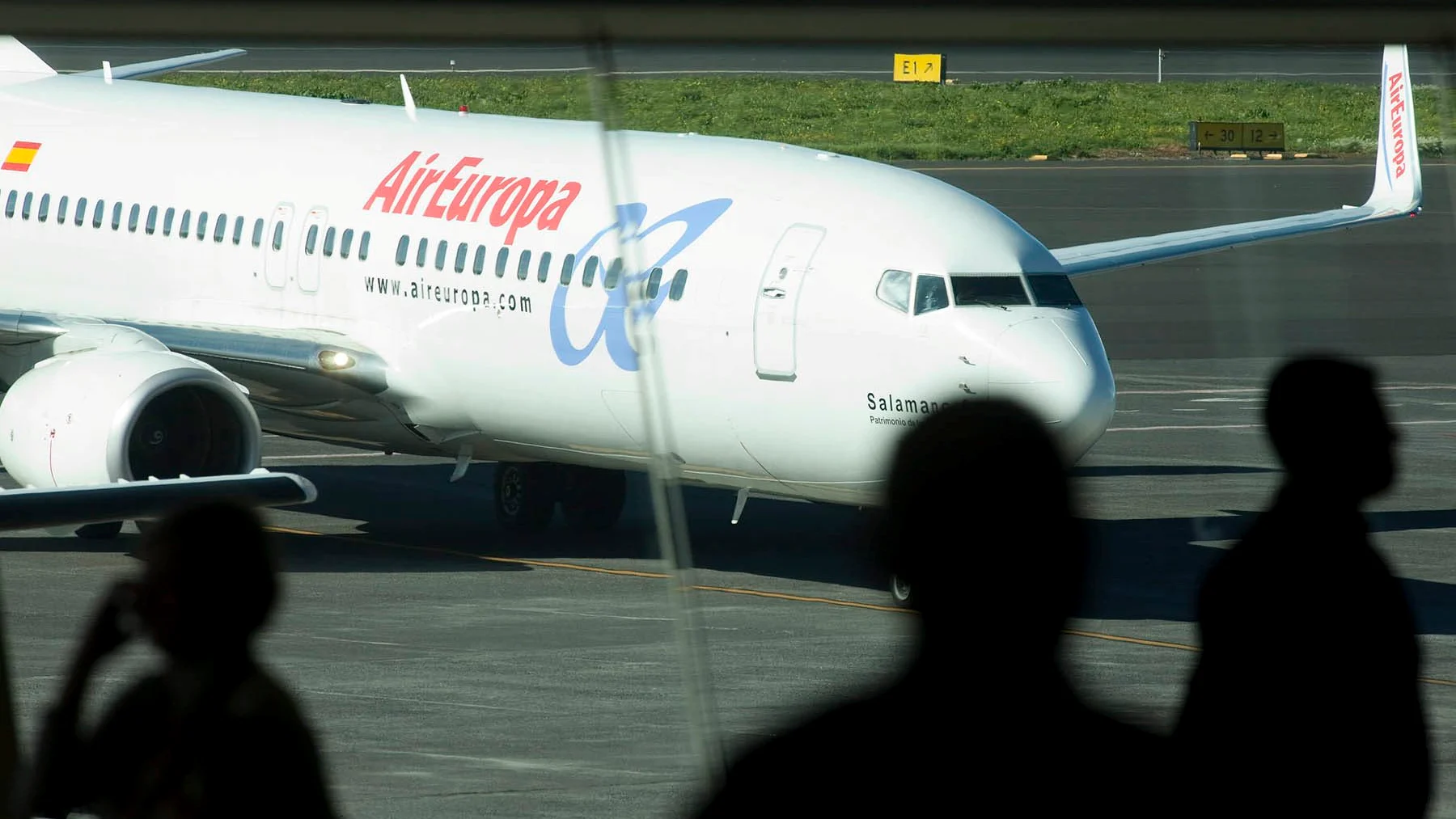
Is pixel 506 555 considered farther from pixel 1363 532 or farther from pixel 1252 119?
pixel 1363 532

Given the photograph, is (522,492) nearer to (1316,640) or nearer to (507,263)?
(507,263)

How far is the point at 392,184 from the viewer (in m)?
17.7

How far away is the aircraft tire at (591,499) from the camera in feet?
42.2

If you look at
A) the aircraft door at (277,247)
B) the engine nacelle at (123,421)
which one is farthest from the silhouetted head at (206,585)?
the aircraft door at (277,247)

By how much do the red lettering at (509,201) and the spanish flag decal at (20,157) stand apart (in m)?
5.35

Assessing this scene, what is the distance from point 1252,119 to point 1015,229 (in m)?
7.86

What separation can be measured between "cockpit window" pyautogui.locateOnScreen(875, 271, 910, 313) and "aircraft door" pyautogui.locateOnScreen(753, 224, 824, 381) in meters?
0.52

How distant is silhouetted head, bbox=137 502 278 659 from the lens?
4.00 meters

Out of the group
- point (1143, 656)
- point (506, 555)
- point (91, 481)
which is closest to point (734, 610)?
point (1143, 656)

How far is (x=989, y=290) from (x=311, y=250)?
→ 5.89 meters

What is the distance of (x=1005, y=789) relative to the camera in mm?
3193

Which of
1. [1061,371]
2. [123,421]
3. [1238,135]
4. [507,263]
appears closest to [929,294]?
[1061,371]

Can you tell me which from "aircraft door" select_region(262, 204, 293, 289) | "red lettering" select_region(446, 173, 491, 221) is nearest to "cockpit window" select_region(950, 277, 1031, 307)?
"red lettering" select_region(446, 173, 491, 221)

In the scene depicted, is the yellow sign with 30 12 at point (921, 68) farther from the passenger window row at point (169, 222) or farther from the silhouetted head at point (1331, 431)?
the passenger window row at point (169, 222)
